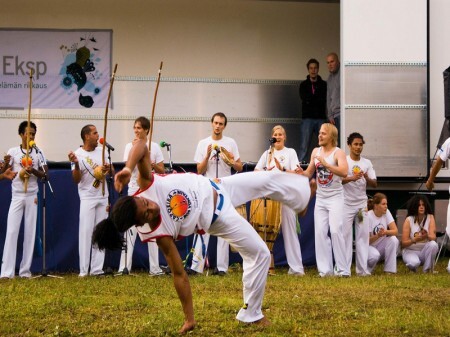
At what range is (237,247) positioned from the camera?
8195 millimetres

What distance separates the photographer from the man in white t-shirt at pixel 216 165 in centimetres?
1314

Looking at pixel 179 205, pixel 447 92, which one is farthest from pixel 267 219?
pixel 179 205

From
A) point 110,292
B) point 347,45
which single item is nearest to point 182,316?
point 110,292

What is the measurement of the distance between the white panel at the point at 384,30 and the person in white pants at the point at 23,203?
5.17 meters

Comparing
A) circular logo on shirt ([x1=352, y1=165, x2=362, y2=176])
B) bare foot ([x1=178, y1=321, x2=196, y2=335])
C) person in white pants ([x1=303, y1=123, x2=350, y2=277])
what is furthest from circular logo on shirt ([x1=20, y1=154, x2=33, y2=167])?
bare foot ([x1=178, y1=321, x2=196, y2=335])

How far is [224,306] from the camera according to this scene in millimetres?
9438

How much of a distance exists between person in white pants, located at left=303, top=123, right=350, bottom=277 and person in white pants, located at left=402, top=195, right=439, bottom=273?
118 cm

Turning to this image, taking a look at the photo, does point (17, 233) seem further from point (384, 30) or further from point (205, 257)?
point (384, 30)

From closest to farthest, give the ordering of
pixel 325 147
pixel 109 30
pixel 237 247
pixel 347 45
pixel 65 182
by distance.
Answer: pixel 237 247 → pixel 325 147 → pixel 65 182 → pixel 347 45 → pixel 109 30

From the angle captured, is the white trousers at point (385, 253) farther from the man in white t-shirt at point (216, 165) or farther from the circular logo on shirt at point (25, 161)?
the circular logo on shirt at point (25, 161)

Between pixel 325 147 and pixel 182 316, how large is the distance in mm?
4737

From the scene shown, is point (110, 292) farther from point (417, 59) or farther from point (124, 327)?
point (417, 59)

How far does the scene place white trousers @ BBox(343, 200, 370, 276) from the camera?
13.2 meters

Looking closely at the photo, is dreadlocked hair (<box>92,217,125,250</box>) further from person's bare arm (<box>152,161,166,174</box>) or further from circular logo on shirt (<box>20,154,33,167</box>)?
circular logo on shirt (<box>20,154,33,167</box>)
